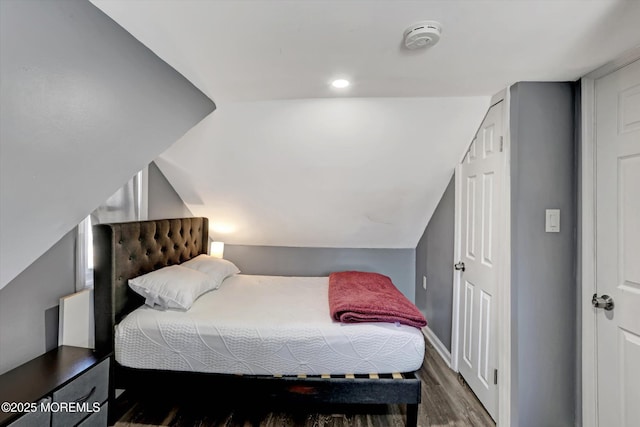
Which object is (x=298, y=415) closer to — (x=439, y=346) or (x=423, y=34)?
(x=439, y=346)

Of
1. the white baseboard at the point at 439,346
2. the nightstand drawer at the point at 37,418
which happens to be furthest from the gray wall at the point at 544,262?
the nightstand drawer at the point at 37,418

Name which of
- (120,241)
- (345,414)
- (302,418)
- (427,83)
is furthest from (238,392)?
(427,83)

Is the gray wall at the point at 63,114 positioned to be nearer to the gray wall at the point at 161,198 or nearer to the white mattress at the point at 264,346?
the white mattress at the point at 264,346

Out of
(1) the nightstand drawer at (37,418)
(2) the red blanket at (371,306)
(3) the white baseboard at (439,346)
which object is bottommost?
(3) the white baseboard at (439,346)

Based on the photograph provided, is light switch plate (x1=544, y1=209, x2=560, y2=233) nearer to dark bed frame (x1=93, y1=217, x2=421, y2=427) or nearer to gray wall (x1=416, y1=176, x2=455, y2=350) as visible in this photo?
gray wall (x1=416, y1=176, x2=455, y2=350)

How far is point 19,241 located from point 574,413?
2777 millimetres

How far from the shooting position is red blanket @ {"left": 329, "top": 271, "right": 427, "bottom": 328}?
1.93 metres

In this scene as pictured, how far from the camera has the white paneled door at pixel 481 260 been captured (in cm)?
198

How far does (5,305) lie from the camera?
56.3 inches

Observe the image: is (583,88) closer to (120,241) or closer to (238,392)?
(238,392)

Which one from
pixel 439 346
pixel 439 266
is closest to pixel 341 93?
pixel 439 266

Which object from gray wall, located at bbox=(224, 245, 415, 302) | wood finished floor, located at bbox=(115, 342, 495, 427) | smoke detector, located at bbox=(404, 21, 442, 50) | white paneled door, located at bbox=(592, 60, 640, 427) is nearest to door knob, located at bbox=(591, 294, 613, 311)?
white paneled door, located at bbox=(592, 60, 640, 427)

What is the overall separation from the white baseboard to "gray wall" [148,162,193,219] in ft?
9.24

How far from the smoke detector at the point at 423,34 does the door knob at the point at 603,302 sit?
151 centimetres
